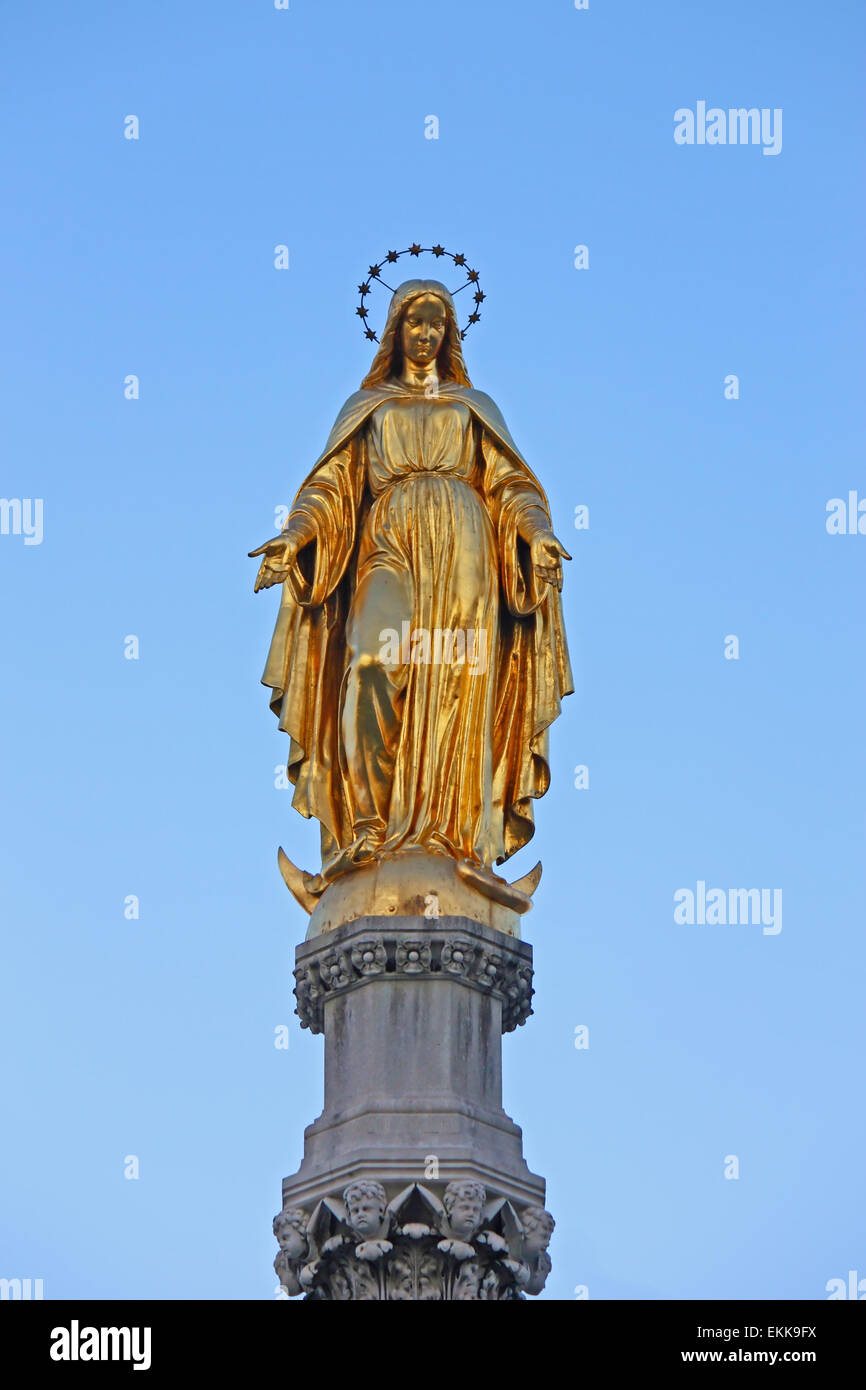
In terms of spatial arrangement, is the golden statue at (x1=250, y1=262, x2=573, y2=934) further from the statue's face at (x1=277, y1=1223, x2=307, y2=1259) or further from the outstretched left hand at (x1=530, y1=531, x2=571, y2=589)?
the statue's face at (x1=277, y1=1223, x2=307, y2=1259)

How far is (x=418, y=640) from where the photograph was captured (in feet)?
81.5

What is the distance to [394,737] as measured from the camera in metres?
24.7

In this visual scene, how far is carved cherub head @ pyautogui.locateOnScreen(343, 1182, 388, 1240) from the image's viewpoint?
2253 cm

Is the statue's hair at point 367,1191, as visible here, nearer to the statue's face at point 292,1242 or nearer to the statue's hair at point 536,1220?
the statue's face at point 292,1242

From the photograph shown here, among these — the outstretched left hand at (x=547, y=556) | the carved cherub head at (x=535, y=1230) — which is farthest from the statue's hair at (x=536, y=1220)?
the outstretched left hand at (x=547, y=556)

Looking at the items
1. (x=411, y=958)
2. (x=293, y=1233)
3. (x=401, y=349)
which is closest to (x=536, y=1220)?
(x=293, y=1233)

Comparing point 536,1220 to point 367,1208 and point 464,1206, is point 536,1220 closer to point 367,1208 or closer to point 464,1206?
point 464,1206

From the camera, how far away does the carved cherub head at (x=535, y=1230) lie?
75.3 ft

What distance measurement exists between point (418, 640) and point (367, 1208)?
4477mm

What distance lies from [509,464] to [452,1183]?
20.2 ft

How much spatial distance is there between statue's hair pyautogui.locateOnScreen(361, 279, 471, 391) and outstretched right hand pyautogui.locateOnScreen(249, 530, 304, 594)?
7.13 ft

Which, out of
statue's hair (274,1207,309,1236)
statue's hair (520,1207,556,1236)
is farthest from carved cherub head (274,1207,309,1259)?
statue's hair (520,1207,556,1236)
